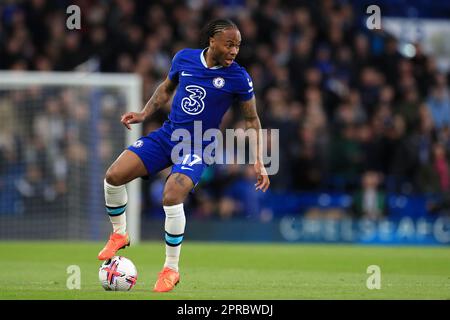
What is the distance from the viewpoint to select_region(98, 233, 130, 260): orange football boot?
912cm

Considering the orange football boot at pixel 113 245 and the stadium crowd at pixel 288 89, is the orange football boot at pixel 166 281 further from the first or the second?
the stadium crowd at pixel 288 89

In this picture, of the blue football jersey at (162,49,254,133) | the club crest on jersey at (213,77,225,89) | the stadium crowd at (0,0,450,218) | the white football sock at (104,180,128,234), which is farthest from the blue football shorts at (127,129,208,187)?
the stadium crowd at (0,0,450,218)

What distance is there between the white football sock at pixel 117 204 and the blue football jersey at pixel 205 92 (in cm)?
74

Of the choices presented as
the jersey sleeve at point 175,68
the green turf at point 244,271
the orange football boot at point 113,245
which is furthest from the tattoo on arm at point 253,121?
the orange football boot at point 113,245

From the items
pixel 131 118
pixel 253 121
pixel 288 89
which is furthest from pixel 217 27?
pixel 288 89

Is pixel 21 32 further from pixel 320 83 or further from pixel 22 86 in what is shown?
pixel 320 83

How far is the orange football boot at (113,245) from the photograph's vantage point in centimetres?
912

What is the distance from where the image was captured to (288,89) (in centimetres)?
2008

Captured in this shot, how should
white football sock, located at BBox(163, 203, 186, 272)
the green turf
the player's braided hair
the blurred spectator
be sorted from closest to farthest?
the green turf → white football sock, located at BBox(163, 203, 186, 272) → the player's braided hair → the blurred spectator

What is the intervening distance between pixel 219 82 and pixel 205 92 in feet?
0.53

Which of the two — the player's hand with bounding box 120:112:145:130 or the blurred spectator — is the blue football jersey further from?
the blurred spectator

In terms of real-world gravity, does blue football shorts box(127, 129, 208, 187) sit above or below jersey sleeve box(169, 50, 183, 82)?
below

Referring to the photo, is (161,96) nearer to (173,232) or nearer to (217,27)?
(217,27)

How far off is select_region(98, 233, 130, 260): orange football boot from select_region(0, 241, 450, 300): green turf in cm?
35
